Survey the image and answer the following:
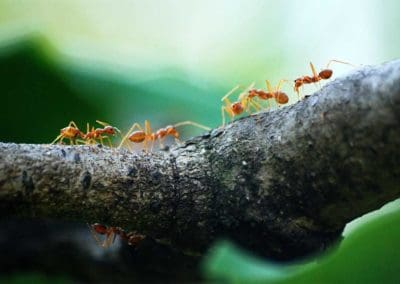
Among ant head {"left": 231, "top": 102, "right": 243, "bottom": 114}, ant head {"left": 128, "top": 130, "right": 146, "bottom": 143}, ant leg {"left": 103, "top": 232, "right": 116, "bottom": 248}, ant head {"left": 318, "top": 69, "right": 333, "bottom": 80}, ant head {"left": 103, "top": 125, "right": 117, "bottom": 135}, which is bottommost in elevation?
ant leg {"left": 103, "top": 232, "right": 116, "bottom": 248}

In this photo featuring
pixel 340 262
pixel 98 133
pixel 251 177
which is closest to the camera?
pixel 340 262

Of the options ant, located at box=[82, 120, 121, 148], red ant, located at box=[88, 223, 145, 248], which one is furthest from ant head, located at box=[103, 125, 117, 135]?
red ant, located at box=[88, 223, 145, 248]

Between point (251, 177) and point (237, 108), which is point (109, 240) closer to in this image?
point (237, 108)

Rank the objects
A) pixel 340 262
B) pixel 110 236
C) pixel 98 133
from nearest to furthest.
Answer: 1. pixel 340 262
2. pixel 110 236
3. pixel 98 133

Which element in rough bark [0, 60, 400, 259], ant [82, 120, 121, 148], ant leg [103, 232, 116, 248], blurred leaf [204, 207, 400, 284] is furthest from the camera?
ant [82, 120, 121, 148]

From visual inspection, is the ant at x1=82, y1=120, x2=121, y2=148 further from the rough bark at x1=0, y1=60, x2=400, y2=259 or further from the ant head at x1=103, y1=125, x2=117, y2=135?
the rough bark at x1=0, y1=60, x2=400, y2=259

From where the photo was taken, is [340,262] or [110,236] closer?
[340,262]

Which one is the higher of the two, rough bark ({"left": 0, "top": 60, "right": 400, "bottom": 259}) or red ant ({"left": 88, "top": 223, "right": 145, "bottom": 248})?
red ant ({"left": 88, "top": 223, "right": 145, "bottom": 248})

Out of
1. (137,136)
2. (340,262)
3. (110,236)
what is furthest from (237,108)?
(340,262)

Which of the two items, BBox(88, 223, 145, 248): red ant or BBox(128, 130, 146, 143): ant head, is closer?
BBox(88, 223, 145, 248): red ant
